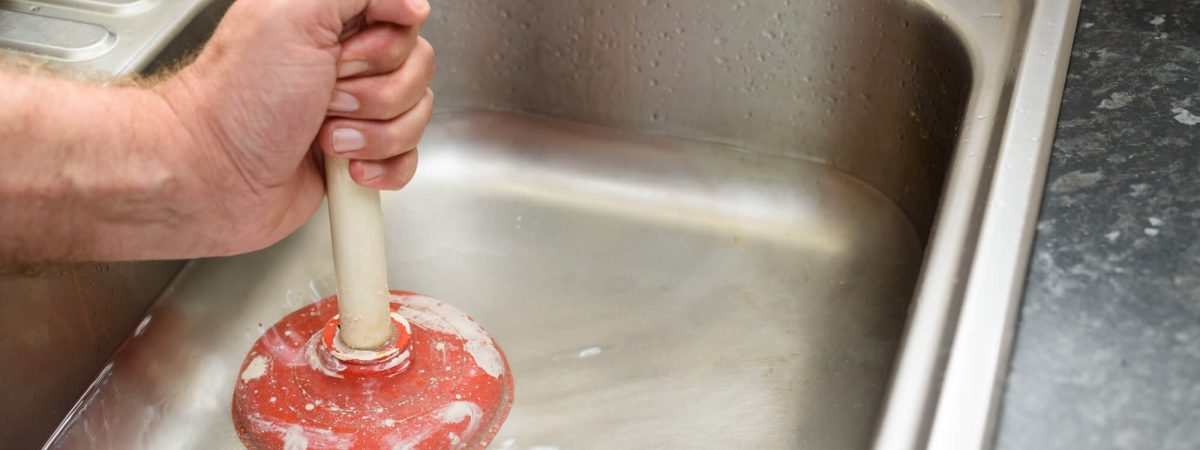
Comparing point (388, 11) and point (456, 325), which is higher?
point (388, 11)

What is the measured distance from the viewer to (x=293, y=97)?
1.93 ft

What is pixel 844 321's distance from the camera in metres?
0.87

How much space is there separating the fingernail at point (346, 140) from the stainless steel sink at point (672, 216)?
0.25 meters

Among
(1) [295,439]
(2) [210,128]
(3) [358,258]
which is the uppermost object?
(2) [210,128]

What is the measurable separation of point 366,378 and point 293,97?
25 centimetres

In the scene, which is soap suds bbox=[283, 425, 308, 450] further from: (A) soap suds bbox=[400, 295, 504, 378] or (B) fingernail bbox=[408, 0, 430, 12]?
(B) fingernail bbox=[408, 0, 430, 12]

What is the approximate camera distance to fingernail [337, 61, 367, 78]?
0.61 meters

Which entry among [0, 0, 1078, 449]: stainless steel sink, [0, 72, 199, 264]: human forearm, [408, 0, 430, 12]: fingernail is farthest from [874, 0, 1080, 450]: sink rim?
[0, 72, 199, 264]: human forearm

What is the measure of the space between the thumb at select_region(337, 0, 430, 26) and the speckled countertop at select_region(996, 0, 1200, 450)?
0.35m

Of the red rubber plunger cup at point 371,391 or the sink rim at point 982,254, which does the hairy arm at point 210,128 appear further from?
the sink rim at point 982,254

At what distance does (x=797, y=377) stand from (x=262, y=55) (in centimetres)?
47

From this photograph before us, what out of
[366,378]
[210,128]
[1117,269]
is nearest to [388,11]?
[210,128]

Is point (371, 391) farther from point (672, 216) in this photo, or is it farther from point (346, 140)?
point (672, 216)

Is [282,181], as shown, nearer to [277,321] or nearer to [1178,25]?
[277,321]
